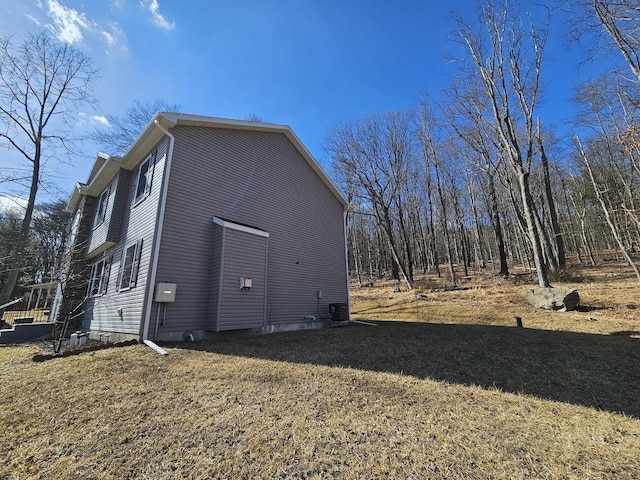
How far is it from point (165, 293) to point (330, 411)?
529 centimetres

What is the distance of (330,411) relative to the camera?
341 cm

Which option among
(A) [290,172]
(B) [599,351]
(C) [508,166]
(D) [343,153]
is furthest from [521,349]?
(D) [343,153]

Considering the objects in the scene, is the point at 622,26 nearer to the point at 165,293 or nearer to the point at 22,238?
the point at 165,293

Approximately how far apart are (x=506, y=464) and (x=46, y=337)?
1590cm

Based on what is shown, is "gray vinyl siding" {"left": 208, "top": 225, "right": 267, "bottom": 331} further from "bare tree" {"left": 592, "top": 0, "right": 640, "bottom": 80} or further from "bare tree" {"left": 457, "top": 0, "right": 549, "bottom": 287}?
"bare tree" {"left": 457, "top": 0, "right": 549, "bottom": 287}

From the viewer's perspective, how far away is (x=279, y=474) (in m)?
2.34

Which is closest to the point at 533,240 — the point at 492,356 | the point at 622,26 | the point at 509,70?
the point at 622,26

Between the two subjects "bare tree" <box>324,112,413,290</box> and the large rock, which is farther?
"bare tree" <box>324,112,413,290</box>

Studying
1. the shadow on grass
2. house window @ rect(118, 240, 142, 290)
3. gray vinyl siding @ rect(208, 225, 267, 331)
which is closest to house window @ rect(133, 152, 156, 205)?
house window @ rect(118, 240, 142, 290)

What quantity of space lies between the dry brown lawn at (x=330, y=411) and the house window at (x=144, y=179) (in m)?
4.65

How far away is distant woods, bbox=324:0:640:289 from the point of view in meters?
12.3

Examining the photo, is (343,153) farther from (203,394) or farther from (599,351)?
(203,394)

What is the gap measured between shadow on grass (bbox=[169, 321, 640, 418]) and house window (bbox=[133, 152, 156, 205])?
4854 millimetres

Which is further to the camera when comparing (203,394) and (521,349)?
(521,349)
